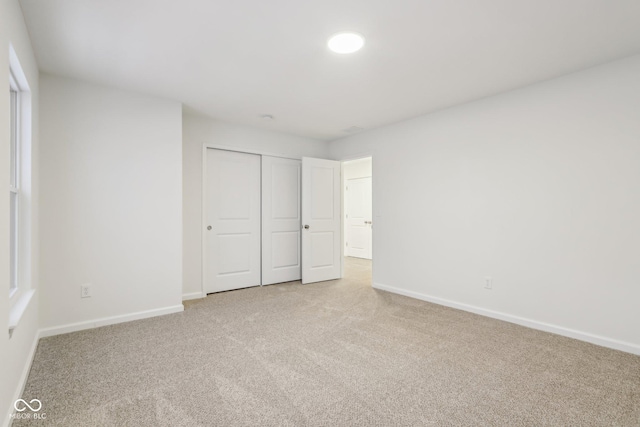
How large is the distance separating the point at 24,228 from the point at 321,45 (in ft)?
8.66

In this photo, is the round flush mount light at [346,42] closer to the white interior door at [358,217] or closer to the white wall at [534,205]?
the white wall at [534,205]

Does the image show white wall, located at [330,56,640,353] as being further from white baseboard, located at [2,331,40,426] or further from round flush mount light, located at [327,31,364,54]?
white baseboard, located at [2,331,40,426]

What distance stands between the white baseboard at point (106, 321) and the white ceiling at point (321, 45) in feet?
7.53

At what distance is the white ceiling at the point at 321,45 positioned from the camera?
1969 mm

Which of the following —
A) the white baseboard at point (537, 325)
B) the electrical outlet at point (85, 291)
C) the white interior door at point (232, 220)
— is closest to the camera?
the white baseboard at point (537, 325)

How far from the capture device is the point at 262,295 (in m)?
4.27

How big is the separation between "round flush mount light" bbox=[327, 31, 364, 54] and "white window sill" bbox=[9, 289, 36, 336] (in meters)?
2.65

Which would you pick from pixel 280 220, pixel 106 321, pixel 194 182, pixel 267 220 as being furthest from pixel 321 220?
pixel 106 321

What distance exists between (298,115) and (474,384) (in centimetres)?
336

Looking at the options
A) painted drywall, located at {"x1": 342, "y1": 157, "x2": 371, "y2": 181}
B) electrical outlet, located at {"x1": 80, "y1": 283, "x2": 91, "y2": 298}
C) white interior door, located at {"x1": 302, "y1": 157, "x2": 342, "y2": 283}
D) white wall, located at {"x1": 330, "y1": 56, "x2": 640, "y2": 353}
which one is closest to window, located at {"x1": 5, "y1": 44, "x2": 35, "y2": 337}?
electrical outlet, located at {"x1": 80, "y1": 283, "x2": 91, "y2": 298}

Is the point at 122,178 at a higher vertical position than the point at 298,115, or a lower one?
lower

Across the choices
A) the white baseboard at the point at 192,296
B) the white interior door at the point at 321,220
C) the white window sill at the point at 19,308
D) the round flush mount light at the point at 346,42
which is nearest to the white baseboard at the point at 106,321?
the white baseboard at the point at 192,296

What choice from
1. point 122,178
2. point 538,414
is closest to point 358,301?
point 538,414

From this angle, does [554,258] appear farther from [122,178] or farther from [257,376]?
[122,178]
